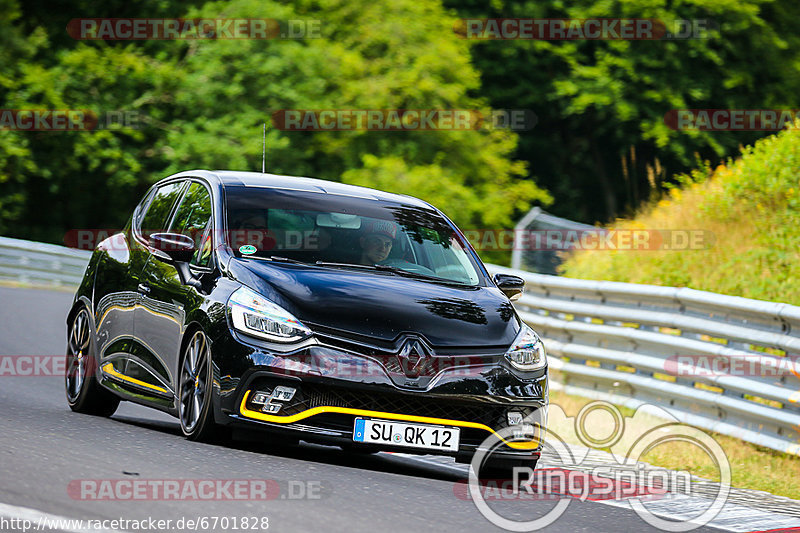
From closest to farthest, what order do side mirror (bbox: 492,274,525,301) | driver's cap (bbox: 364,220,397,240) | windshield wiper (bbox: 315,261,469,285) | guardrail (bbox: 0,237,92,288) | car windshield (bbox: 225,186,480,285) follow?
windshield wiper (bbox: 315,261,469,285)
car windshield (bbox: 225,186,480,285)
driver's cap (bbox: 364,220,397,240)
side mirror (bbox: 492,274,525,301)
guardrail (bbox: 0,237,92,288)

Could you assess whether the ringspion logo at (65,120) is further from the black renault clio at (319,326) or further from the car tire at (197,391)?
the car tire at (197,391)

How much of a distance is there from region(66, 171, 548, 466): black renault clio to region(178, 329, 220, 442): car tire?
0.01 m

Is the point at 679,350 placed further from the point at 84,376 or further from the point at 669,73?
the point at 669,73

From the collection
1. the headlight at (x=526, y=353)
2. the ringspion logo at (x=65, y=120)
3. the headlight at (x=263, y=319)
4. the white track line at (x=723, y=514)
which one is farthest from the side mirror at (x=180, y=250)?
the ringspion logo at (x=65, y=120)

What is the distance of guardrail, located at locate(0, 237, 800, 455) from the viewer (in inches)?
386

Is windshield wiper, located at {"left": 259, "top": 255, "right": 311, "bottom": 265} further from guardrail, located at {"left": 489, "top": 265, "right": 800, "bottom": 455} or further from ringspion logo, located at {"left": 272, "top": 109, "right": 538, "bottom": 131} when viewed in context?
ringspion logo, located at {"left": 272, "top": 109, "right": 538, "bottom": 131}

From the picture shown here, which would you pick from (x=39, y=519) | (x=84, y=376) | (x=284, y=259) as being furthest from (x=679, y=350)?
(x=39, y=519)

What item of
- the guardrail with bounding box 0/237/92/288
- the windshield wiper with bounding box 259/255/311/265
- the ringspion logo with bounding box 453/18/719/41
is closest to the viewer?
the windshield wiper with bounding box 259/255/311/265

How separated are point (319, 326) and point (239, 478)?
1020 mm

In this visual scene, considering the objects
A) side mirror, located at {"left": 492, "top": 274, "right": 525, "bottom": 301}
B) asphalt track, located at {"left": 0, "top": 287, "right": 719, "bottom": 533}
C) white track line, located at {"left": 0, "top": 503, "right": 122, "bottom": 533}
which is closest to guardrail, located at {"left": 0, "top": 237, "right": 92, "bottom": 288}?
asphalt track, located at {"left": 0, "top": 287, "right": 719, "bottom": 533}

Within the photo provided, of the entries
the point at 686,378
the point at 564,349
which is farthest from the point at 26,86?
the point at 686,378

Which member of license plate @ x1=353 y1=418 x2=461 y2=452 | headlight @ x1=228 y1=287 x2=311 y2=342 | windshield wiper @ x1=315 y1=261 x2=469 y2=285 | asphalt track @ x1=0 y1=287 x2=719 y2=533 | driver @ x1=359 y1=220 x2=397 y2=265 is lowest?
asphalt track @ x1=0 y1=287 x2=719 y2=533

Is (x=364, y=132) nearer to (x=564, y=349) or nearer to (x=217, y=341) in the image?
(x=564, y=349)

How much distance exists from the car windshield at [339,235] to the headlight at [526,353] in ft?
2.35
